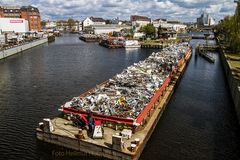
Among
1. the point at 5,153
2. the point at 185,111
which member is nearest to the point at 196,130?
the point at 185,111

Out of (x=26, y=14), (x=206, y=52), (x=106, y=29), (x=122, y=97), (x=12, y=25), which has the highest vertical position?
(x=26, y=14)

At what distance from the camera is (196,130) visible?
64.9 ft

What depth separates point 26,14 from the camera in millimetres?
137875

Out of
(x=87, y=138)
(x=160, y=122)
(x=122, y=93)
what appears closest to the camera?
(x=87, y=138)

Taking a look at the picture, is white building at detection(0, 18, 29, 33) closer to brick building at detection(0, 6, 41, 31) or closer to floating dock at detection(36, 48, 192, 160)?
brick building at detection(0, 6, 41, 31)

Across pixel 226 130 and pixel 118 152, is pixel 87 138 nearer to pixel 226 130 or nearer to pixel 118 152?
pixel 118 152

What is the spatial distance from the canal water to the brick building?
10612 centimetres

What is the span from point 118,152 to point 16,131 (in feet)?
32.3

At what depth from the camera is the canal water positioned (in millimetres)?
16516

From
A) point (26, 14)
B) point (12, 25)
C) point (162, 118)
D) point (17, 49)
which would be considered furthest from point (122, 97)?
point (26, 14)

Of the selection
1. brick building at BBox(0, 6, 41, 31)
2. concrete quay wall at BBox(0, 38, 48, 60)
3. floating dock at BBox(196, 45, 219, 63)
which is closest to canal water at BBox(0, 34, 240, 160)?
floating dock at BBox(196, 45, 219, 63)

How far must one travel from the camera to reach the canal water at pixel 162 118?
16516mm

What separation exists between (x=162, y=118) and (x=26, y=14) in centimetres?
13526

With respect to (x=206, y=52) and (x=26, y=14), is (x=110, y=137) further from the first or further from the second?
(x=26, y=14)
